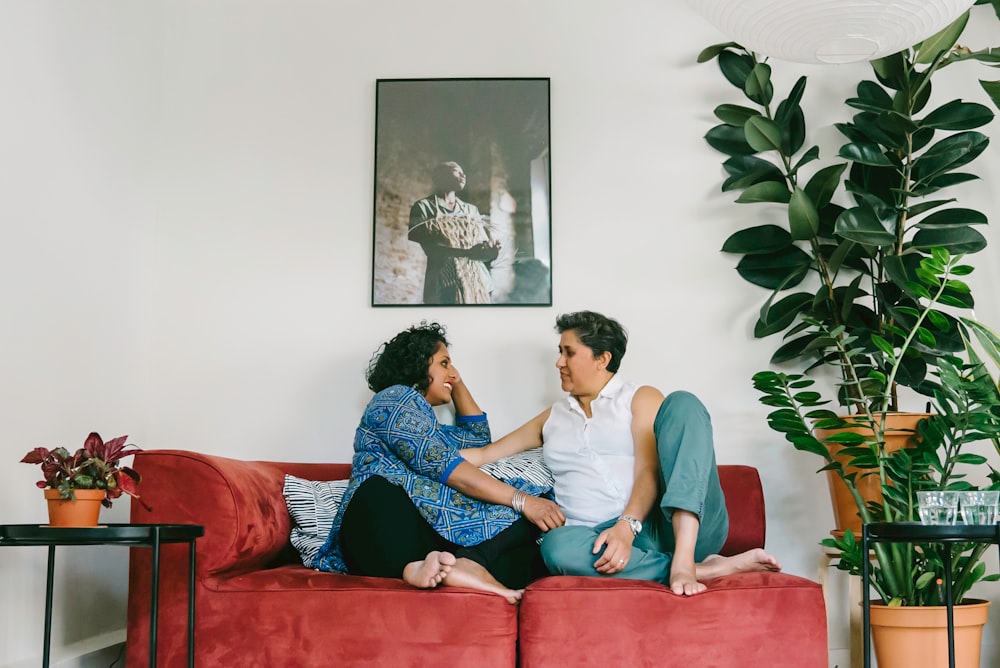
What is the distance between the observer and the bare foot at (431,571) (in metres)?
2.21

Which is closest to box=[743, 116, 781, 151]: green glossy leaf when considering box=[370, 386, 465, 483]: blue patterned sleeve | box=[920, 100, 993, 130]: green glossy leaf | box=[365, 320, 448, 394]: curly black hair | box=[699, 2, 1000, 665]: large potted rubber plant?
box=[699, 2, 1000, 665]: large potted rubber plant

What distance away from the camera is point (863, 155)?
3.04m

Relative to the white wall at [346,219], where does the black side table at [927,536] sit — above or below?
below

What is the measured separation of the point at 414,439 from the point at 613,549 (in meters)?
0.63

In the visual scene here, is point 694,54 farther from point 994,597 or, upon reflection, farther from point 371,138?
point 994,597

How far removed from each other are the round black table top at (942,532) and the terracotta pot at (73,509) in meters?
1.88

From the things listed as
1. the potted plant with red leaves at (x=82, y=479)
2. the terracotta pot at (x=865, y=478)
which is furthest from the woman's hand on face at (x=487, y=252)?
the potted plant with red leaves at (x=82, y=479)

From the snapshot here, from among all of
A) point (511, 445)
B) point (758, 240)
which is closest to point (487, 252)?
point (511, 445)

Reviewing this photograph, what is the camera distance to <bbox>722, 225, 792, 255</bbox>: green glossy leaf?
3.21 metres

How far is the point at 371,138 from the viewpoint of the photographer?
3.43 meters

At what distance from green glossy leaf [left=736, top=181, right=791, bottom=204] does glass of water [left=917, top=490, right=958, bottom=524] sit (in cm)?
120

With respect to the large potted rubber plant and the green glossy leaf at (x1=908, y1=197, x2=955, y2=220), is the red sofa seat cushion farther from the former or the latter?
the green glossy leaf at (x1=908, y1=197, x2=955, y2=220)

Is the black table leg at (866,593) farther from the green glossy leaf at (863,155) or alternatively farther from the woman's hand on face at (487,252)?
the woman's hand on face at (487,252)

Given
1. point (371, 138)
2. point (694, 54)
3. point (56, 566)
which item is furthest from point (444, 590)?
point (694, 54)
